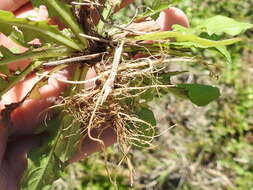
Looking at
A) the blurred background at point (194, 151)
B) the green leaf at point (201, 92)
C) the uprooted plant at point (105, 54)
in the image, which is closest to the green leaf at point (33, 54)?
the uprooted plant at point (105, 54)

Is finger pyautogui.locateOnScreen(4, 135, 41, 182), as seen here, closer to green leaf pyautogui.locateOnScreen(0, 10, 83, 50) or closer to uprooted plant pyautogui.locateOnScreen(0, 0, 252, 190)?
uprooted plant pyautogui.locateOnScreen(0, 0, 252, 190)

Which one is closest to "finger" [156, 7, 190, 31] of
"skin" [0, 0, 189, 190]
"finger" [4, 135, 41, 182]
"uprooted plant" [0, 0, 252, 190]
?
"skin" [0, 0, 189, 190]

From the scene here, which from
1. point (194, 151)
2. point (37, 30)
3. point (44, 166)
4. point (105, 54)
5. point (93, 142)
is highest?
point (37, 30)

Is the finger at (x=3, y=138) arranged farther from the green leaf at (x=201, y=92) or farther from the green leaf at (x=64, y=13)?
the green leaf at (x=201, y=92)

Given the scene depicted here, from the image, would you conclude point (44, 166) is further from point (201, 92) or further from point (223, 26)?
point (223, 26)

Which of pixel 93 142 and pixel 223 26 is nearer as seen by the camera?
Answer: pixel 223 26

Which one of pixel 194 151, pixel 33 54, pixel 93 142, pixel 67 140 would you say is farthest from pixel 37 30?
pixel 194 151
